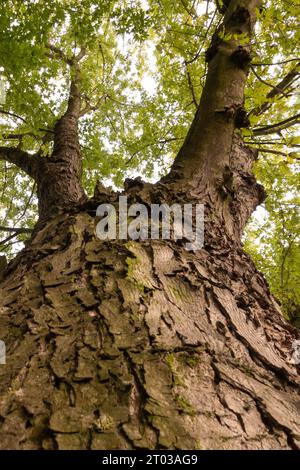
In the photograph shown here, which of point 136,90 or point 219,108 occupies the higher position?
point 136,90

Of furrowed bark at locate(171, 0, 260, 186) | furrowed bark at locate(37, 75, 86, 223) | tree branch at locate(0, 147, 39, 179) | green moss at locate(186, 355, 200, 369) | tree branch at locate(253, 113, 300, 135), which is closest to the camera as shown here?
green moss at locate(186, 355, 200, 369)

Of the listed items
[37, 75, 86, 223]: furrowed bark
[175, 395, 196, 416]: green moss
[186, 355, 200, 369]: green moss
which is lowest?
[175, 395, 196, 416]: green moss

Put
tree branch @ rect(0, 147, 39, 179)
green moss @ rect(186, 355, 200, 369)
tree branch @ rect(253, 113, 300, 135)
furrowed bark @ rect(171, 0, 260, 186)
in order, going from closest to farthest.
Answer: green moss @ rect(186, 355, 200, 369)
furrowed bark @ rect(171, 0, 260, 186)
tree branch @ rect(253, 113, 300, 135)
tree branch @ rect(0, 147, 39, 179)

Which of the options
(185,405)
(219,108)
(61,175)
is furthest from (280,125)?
(185,405)

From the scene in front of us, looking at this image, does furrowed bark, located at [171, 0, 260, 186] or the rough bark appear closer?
the rough bark

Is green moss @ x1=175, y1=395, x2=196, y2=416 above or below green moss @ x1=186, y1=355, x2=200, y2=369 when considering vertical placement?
below

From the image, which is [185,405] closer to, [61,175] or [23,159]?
[61,175]

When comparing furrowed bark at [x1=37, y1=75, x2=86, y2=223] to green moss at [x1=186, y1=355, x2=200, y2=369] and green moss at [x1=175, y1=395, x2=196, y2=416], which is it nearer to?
green moss at [x1=186, y1=355, x2=200, y2=369]

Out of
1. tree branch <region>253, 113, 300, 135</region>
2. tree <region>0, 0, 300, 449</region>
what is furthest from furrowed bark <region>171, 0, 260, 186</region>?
tree branch <region>253, 113, 300, 135</region>

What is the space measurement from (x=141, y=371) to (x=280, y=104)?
7.42 ft

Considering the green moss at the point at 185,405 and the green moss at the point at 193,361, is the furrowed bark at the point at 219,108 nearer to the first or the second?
the green moss at the point at 193,361

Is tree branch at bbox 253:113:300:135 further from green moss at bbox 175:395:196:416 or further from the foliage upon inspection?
green moss at bbox 175:395:196:416

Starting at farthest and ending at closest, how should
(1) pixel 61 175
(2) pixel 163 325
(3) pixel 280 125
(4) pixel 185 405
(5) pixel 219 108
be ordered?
(1) pixel 61 175 < (3) pixel 280 125 < (5) pixel 219 108 < (2) pixel 163 325 < (4) pixel 185 405
